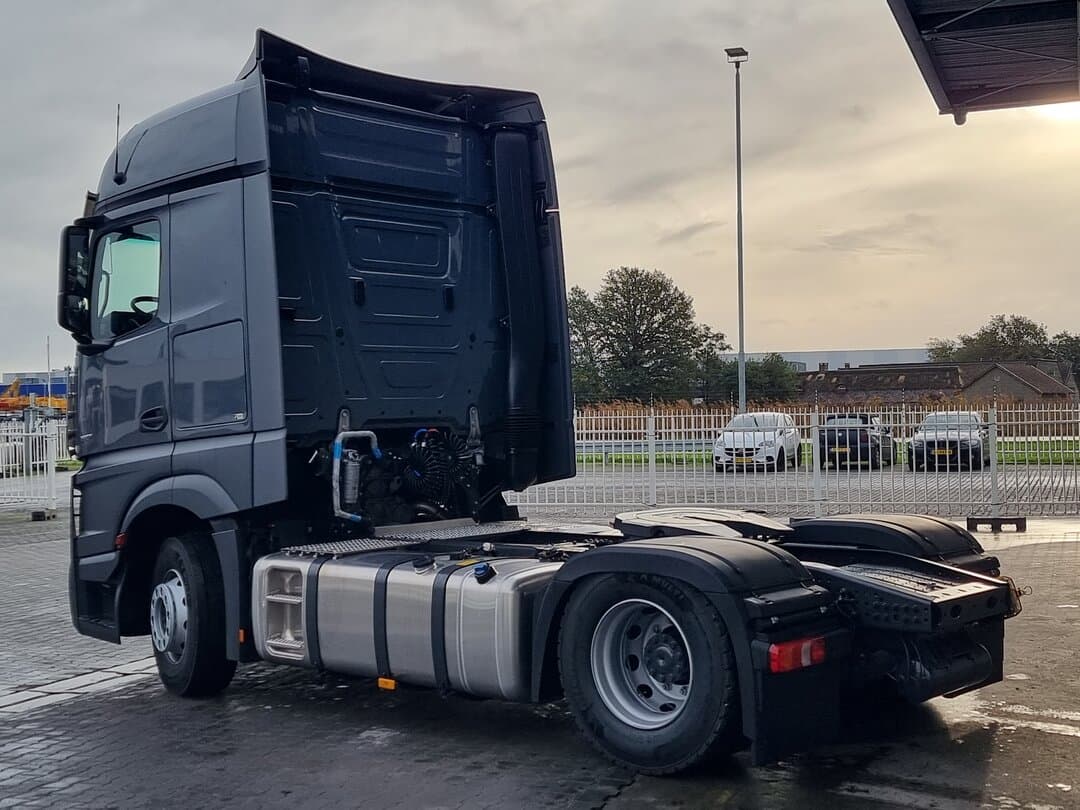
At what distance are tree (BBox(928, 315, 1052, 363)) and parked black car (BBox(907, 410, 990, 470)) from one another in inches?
3006

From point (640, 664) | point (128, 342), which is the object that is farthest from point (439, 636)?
point (128, 342)

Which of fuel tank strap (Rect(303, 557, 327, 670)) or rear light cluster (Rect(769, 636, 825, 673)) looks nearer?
rear light cluster (Rect(769, 636, 825, 673))

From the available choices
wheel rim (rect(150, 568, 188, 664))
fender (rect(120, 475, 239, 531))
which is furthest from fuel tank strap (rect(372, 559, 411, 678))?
wheel rim (rect(150, 568, 188, 664))

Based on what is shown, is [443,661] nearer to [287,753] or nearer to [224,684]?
[287,753]

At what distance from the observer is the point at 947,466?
18.3 meters

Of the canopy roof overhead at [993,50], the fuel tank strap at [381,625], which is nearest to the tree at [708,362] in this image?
the canopy roof overhead at [993,50]

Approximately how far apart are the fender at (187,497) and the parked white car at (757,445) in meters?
13.6

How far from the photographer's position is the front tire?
696 cm

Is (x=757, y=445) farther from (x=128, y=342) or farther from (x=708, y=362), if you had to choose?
(x=708, y=362)

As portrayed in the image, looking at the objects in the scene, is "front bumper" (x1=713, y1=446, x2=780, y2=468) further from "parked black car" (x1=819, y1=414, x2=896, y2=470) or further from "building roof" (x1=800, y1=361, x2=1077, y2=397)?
"building roof" (x1=800, y1=361, x2=1077, y2=397)

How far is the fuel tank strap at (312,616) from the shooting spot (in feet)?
21.1

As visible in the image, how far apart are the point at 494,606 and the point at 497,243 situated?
10.0ft

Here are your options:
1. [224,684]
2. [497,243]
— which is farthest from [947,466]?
[224,684]

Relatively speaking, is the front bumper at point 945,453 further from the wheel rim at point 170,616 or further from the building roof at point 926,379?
the building roof at point 926,379
